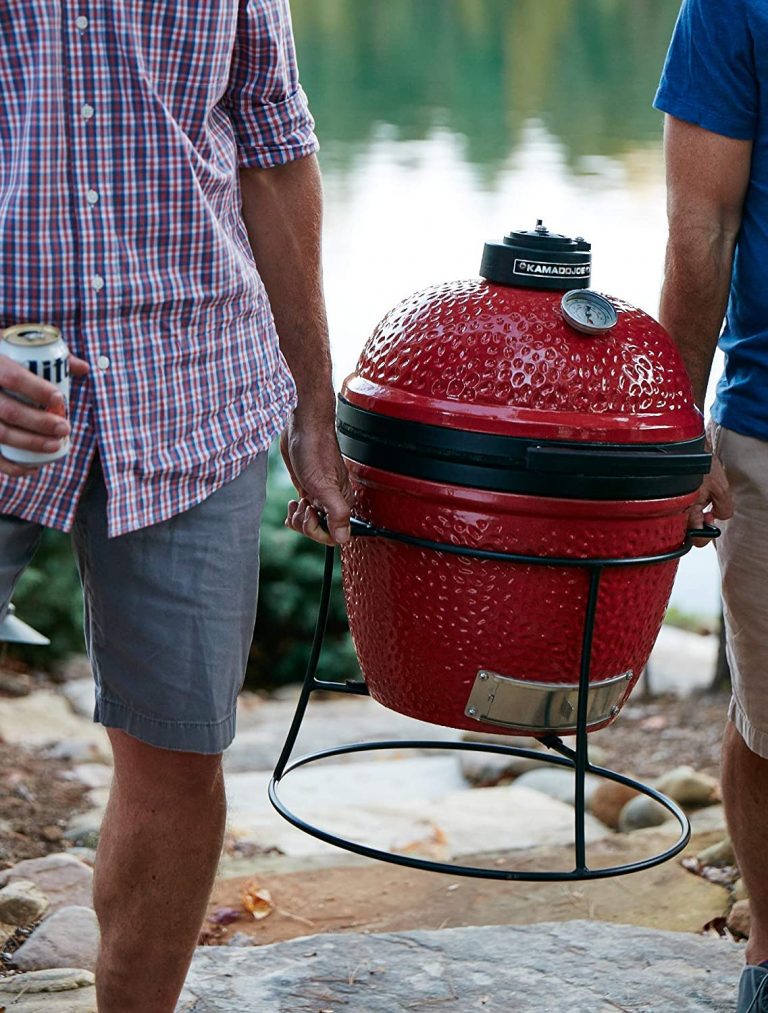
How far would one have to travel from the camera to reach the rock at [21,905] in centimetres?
290

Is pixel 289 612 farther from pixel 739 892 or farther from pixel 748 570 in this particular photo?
pixel 748 570

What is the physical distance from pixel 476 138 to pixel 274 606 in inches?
519

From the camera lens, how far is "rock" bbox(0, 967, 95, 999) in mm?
2510

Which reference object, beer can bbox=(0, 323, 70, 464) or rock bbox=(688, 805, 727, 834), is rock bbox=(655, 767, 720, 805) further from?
beer can bbox=(0, 323, 70, 464)

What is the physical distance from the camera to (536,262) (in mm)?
2029

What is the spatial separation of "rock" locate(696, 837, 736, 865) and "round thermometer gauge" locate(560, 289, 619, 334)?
6.34ft

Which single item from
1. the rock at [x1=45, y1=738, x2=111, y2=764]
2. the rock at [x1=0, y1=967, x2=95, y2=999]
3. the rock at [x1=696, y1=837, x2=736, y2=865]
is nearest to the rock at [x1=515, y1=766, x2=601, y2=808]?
the rock at [x1=696, y1=837, x2=736, y2=865]

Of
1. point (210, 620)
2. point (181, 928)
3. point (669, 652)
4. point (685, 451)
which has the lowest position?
point (669, 652)

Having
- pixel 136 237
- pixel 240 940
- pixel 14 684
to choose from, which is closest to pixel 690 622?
pixel 14 684

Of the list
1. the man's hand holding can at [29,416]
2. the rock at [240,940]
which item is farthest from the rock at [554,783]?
the man's hand holding can at [29,416]

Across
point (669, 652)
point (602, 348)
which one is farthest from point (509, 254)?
point (669, 652)

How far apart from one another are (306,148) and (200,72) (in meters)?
0.31

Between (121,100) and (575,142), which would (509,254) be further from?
(575,142)

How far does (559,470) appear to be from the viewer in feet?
6.19
